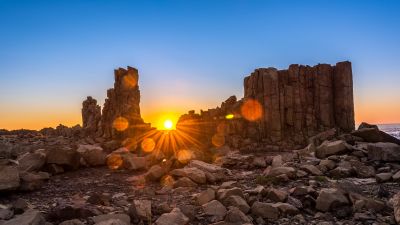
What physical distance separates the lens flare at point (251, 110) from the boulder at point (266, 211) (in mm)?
23228

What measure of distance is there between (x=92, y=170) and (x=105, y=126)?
84.2 feet

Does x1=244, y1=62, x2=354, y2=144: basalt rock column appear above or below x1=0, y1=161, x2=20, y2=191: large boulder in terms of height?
above

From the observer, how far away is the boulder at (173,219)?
714cm

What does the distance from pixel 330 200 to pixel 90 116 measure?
48526 mm

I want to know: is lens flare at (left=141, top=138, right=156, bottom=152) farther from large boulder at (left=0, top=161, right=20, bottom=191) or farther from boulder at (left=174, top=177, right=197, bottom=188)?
large boulder at (left=0, top=161, right=20, bottom=191)

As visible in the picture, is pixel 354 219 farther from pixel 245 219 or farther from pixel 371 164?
pixel 371 164

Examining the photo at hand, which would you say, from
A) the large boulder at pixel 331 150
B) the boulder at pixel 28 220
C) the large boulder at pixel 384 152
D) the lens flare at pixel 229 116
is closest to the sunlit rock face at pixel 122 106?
the lens flare at pixel 229 116

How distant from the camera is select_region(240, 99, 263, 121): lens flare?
102ft

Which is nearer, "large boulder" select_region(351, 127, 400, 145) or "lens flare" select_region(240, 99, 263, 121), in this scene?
"large boulder" select_region(351, 127, 400, 145)

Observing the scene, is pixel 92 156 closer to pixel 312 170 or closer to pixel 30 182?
pixel 30 182

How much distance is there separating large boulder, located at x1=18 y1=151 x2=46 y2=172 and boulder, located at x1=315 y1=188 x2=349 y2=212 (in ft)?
40.8

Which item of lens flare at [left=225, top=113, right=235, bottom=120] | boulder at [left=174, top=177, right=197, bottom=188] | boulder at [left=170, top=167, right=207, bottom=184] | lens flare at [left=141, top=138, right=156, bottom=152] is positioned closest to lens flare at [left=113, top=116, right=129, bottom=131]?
→ lens flare at [left=141, top=138, right=156, bottom=152]

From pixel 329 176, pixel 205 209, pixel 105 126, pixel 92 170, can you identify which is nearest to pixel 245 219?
pixel 205 209


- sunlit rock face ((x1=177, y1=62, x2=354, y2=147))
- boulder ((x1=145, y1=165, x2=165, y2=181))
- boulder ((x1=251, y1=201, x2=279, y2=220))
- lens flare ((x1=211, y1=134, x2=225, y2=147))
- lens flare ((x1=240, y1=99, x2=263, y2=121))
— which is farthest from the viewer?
lens flare ((x1=211, y1=134, x2=225, y2=147))
